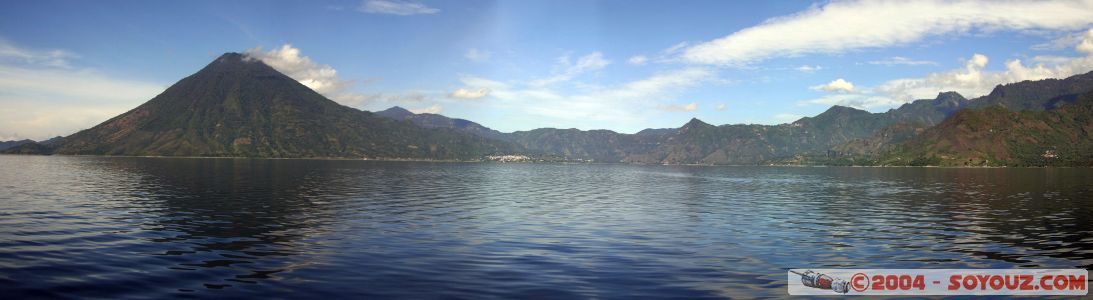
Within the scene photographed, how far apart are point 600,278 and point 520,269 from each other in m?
4.47

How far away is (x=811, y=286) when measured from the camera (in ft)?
93.8

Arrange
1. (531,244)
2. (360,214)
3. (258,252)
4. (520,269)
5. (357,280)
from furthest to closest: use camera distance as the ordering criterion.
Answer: (360,214)
(531,244)
(258,252)
(520,269)
(357,280)

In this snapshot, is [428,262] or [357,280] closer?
[357,280]

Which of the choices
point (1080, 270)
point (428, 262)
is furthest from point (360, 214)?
point (1080, 270)

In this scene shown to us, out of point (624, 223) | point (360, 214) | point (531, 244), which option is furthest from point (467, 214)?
point (531, 244)

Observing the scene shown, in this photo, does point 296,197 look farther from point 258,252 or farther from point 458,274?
point 458,274

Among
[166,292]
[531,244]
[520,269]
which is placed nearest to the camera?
[166,292]

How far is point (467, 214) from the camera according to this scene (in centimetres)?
6341

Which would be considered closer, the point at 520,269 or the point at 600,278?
the point at 600,278

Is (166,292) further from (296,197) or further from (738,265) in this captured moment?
(296,197)

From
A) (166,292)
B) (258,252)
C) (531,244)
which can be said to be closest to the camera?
(166,292)

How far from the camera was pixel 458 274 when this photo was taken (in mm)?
30203

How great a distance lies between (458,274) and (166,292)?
12.2 metres

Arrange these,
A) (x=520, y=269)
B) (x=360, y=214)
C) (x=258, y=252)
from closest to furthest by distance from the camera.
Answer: (x=520, y=269), (x=258, y=252), (x=360, y=214)
